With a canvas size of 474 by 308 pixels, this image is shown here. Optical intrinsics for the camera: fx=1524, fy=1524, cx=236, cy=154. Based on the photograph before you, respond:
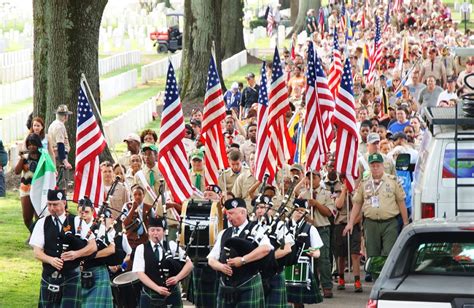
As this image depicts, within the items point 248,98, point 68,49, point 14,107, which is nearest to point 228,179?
point 68,49

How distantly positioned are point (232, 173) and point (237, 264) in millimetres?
5716

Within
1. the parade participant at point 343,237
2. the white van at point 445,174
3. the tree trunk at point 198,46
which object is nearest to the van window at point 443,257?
the white van at point 445,174

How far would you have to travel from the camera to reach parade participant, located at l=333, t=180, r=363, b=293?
19094 mm

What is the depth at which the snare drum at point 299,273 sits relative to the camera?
55.3ft

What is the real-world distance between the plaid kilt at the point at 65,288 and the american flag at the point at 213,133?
450 centimetres

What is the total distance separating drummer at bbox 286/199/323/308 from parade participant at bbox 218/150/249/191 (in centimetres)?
267

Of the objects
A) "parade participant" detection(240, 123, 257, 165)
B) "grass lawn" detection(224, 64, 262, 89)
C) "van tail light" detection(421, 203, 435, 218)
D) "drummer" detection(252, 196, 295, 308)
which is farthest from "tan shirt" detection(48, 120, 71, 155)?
"grass lawn" detection(224, 64, 262, 89)

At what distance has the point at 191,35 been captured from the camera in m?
41.8

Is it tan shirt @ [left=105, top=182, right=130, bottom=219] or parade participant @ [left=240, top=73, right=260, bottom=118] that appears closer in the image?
tan shirt @ [left=105, top=182, right=130, bottom=219]

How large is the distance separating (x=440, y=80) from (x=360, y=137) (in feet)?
34.9

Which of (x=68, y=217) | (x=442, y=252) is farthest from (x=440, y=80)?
(x=442, y=252)

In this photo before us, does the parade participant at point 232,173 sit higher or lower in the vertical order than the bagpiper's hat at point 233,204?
lower

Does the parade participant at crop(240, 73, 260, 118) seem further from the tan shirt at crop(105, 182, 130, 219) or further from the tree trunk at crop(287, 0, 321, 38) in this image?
the tree trunk at crop(287, 0, 321, 38)

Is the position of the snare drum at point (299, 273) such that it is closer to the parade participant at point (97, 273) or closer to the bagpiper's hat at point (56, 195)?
the parade participant at point (97, 273)
